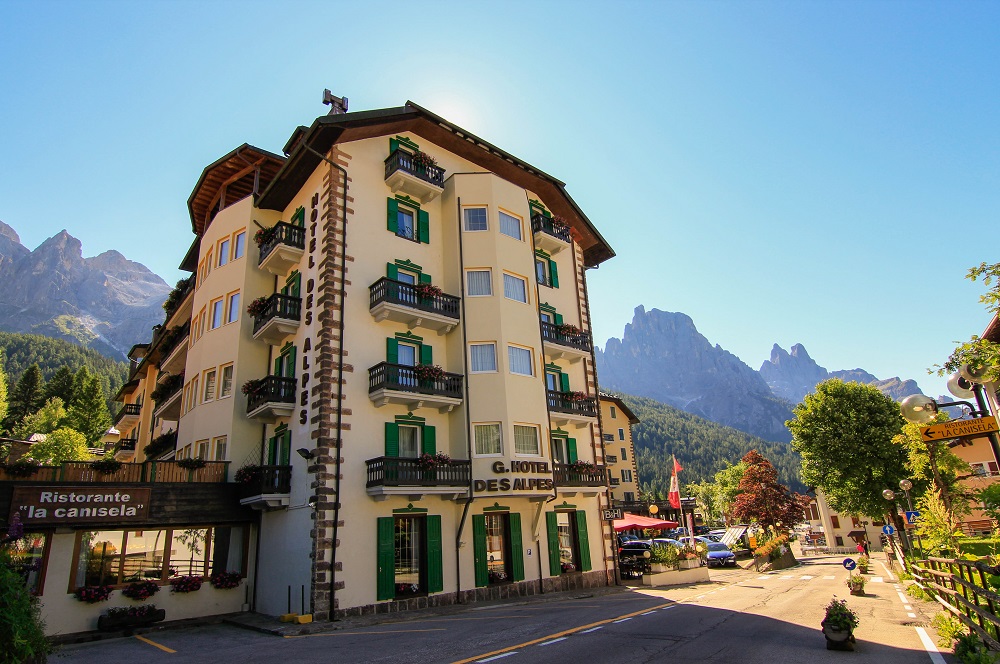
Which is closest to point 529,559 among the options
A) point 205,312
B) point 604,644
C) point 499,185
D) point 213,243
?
point 604,644

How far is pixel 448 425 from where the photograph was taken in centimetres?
2462

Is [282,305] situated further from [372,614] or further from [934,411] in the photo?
[934,411]

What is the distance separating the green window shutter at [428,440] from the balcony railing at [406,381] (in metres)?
1.67

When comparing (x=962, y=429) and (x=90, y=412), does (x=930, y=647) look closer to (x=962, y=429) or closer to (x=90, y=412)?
(x=962, y=429)

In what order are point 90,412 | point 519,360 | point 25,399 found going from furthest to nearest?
point 25,399 < point 90,412 < point 519,360

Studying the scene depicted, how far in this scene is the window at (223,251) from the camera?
29.4 metres

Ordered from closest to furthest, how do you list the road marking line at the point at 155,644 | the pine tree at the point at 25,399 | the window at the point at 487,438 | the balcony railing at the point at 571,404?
1. the road marking line at the point at 155,644
2. the window at the point at 487,438
3. the balcony railing at the point at 571,404
4. the pine tree at the point at 25,399

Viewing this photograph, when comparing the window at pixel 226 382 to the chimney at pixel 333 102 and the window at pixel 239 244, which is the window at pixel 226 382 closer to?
the window at pixel 239 244

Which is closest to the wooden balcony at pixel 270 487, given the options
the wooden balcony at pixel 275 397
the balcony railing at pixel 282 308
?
the wooden balcony at pixel 275 397

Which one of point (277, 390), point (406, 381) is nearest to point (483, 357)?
point (406, 381)

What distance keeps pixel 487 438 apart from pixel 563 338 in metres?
7.44

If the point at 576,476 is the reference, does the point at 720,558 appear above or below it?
below

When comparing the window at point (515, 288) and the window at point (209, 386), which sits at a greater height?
the window at point (515, 288)

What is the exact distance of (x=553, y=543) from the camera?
84.3 feet
